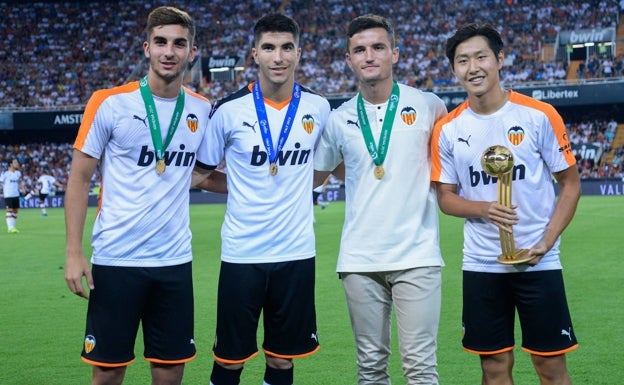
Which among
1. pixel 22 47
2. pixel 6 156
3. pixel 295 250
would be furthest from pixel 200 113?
pixel 22 47

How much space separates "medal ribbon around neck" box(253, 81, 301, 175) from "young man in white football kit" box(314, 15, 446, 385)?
1.16 feet

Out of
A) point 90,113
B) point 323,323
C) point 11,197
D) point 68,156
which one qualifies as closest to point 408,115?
point 90,113

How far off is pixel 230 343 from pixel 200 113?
1.35 metres

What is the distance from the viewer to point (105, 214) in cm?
461

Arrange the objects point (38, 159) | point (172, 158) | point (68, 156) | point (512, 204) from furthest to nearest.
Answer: point (68, 156) → point (38, 159) → point (172, 158) → point (512, 204)

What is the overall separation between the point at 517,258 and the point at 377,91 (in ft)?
4.11

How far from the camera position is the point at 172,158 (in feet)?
15.2

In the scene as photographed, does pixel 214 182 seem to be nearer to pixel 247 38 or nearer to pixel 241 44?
pixel 241 44

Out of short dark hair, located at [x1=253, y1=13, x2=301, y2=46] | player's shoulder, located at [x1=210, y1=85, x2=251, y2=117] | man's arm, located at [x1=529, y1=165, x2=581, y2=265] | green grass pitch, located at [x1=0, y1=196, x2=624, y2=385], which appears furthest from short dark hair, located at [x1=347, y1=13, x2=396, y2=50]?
green grass pitch, located at [x1=0, y1=196, x2=624, y2=385]

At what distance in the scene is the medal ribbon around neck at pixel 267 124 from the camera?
15.8ft

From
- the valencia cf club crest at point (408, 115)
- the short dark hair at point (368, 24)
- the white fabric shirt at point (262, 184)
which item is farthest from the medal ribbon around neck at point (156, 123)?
the valencia cf club crest at point (408, 115)

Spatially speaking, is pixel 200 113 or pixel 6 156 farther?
pixel 6 156

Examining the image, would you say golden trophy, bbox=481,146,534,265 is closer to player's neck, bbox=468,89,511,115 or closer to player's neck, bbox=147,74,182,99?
player's neck, bbox=468,89,511,115

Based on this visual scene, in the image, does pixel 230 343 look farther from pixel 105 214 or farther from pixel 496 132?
pixel 496 132
